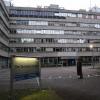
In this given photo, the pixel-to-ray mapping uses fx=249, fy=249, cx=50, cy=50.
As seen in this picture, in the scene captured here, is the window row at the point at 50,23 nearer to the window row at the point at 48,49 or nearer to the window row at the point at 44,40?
the window row at the point at 44,40

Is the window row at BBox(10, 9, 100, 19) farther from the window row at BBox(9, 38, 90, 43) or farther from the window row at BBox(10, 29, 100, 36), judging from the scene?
the window row at BBox(9, 38, 90, 43)

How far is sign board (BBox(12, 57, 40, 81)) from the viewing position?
35.7ft

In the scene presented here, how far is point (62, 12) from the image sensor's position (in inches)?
3334

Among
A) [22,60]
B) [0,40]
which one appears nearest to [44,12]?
[0,40]

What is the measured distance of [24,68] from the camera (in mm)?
11695

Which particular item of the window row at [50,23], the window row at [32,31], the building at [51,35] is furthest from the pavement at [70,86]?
the window row at [50,23]

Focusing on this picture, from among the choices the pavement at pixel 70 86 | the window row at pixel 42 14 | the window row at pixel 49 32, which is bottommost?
the pavement at pixel 70 86

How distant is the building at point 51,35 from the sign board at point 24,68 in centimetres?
6538

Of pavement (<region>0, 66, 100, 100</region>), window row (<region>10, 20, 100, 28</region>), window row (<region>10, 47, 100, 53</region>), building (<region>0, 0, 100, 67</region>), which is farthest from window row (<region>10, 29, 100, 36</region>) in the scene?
pavement (<region>0, 66, 100, 100</region>)

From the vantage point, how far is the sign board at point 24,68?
10.9 metres

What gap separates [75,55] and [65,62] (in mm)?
4185

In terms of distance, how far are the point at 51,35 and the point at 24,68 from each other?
70.4 meters

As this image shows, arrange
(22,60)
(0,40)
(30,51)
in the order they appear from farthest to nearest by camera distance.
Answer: (30,51) < (0,40) < (22,60)

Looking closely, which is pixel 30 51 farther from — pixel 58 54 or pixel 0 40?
pixel 0 40
